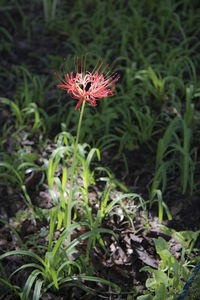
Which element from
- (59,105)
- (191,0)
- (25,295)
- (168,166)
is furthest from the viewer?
(191,0)

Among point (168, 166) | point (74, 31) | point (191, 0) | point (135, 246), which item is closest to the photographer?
point (135, 246)

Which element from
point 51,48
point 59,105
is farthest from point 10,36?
point 59,105

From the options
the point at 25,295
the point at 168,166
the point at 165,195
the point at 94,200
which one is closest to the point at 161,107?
the point at 168,166

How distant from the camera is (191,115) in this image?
2.36 m

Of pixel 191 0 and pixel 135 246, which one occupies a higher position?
pixel 191 0

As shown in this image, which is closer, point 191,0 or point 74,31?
point 74,31

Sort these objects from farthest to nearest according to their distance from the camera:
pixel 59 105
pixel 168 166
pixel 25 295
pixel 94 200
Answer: pixel 59 105 → pixel 168 166 → pixel 94 200 → pixel 25 295

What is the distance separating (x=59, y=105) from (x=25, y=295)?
1.66 meters

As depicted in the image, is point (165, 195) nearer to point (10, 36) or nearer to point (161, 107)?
point (161, 107)

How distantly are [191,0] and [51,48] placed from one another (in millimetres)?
1867

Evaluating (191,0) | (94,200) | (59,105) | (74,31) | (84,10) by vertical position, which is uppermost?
(191,0)

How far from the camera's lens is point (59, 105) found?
8.82ft

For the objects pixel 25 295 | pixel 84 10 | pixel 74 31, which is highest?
pixel 84 10

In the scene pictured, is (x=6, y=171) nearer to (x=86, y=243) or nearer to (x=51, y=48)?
(x=86, y=243)
